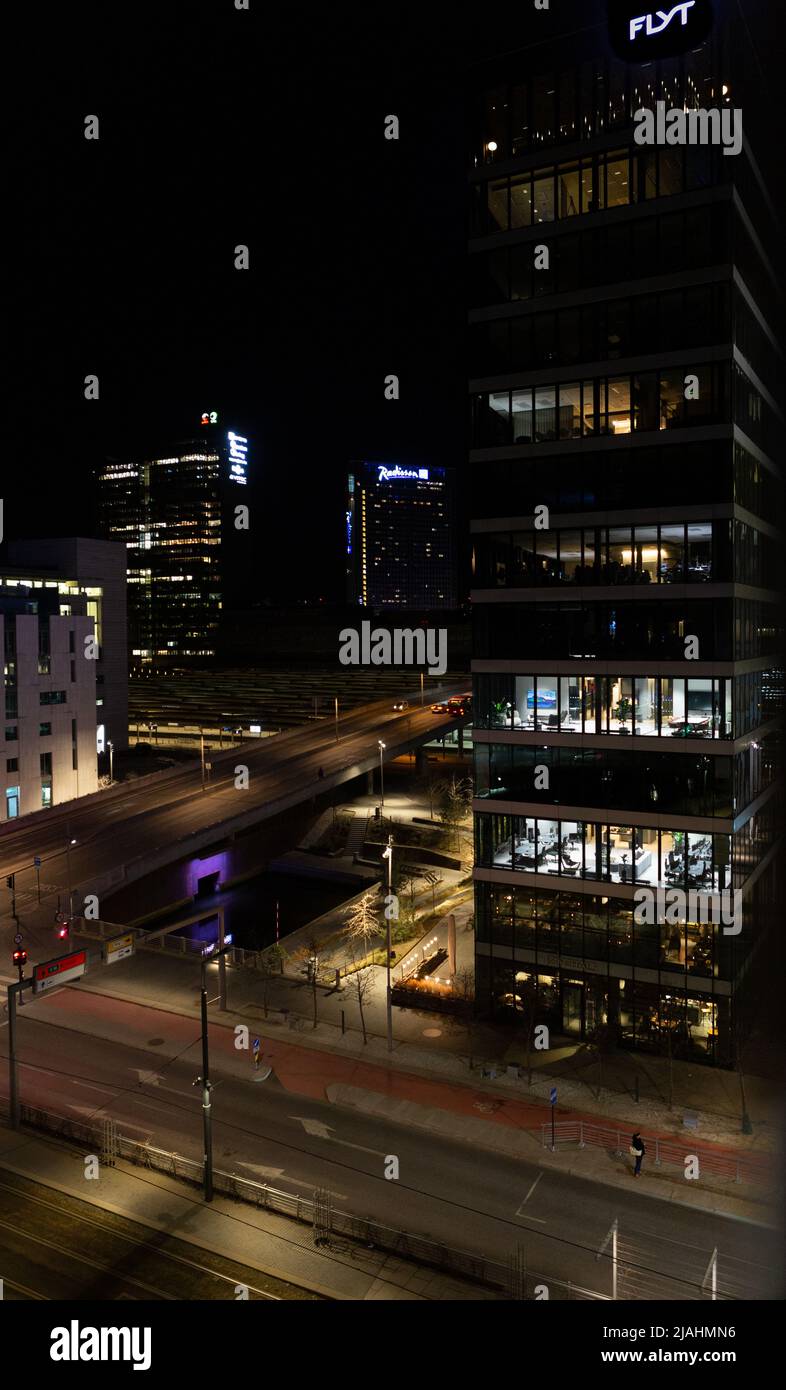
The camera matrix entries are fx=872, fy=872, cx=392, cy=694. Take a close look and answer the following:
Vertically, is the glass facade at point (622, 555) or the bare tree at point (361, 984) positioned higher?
the glass facade at point (622, 555)

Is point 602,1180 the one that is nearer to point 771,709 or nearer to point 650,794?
point 650,794

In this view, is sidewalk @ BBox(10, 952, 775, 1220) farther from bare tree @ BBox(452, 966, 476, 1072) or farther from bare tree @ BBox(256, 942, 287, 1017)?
bare tree @ BBox(256, 942, 287, 1017)

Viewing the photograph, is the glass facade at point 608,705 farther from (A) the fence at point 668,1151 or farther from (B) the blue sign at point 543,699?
(A) the fence at point 668,1151

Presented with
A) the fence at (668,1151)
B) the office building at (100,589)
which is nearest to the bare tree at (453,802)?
the office building at (100,589)

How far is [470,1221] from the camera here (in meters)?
20.5

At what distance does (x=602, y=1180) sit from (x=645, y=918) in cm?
884

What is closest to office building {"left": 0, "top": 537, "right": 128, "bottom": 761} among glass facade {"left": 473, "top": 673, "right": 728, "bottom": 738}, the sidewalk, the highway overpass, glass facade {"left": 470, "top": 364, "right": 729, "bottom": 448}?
the highway overpass

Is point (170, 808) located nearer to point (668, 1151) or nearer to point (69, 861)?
point (69, 861)

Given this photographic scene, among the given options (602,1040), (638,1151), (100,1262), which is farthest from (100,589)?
(638,1151)

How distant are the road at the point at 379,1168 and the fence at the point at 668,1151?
1.70 metres

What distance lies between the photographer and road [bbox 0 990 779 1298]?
63.6 ft

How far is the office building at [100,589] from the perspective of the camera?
83562mm

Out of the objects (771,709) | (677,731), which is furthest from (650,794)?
(771,709)

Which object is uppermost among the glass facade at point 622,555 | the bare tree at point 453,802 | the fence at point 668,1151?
the glass facade at point 622,555
